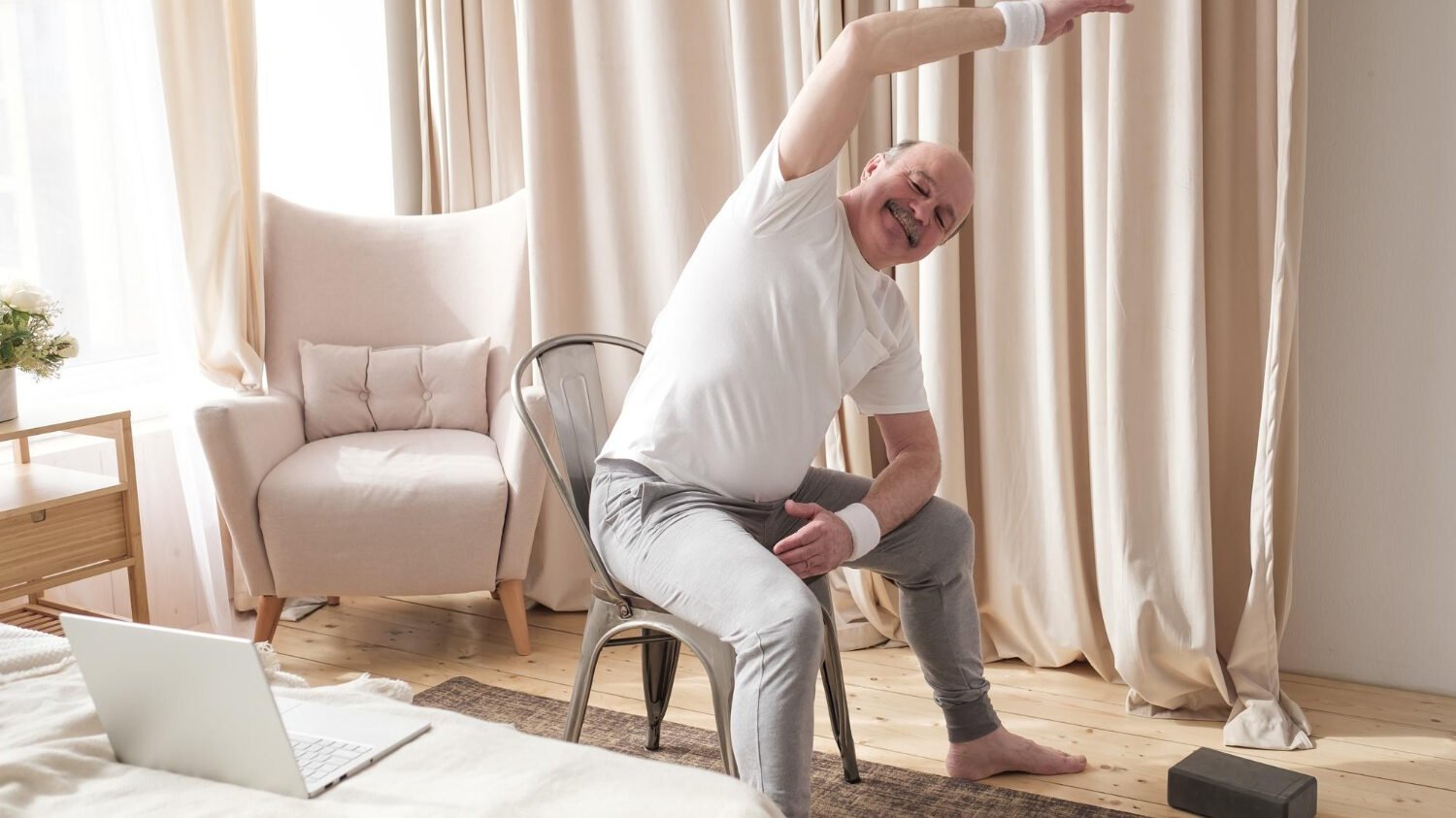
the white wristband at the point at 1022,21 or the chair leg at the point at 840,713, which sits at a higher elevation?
the white wristband at the point at 1022,21

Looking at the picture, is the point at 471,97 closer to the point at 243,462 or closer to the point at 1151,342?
the point at 243,462

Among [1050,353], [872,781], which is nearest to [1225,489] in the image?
[1050,353]

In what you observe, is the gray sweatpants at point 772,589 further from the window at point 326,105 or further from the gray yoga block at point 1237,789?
the window at point 326,105

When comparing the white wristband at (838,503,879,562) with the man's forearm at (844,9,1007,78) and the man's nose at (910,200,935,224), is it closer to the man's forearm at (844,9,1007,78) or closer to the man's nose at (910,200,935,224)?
the man's nose at (910,200,935,224)

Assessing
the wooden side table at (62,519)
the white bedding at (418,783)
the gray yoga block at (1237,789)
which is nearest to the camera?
the white bedding at (418,783)

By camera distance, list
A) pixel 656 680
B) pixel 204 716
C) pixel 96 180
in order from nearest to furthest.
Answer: pixel 204 716
pixel 656 680
pixel 96 180

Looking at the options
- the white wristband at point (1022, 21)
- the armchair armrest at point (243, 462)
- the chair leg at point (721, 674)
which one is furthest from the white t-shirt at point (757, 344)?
the armchair armrest at point (243, 462)

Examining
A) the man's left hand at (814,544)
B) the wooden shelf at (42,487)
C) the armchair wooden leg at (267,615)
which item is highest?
the man's left hand at (814,544)

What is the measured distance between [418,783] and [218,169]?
243 centimetres

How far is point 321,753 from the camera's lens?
3.52 feet

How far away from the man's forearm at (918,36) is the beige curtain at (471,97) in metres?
1.75

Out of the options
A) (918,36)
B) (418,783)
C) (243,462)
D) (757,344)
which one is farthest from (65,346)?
(418,783)

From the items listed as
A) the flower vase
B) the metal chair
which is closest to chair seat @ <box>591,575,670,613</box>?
the metal chair

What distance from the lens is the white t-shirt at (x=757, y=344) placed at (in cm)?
190
